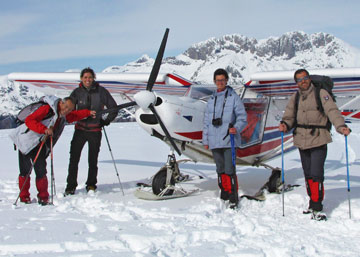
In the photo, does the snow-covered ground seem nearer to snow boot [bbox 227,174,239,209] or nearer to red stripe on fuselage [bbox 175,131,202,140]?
snow boot [bbox 227,174,239,209]

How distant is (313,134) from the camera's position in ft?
12.4

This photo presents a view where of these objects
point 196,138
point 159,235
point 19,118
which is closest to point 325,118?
point 196,138

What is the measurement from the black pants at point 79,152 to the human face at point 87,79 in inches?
26.5

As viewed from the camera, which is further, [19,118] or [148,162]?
[148,162]

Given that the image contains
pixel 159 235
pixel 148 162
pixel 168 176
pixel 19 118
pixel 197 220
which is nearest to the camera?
pixel 159 235

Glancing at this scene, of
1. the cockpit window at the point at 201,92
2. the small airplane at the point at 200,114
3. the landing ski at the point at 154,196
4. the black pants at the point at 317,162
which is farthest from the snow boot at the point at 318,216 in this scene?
the cockpit window at the point at 201,92

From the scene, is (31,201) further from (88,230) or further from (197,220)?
(197,220)

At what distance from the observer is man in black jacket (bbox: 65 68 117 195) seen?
493 cm

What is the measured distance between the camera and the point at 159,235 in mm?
3055

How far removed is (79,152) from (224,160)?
2.11 m

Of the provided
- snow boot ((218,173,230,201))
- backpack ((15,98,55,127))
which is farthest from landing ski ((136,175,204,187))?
backpack ((15,98,55,127))

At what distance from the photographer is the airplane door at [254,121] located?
5.36 metres

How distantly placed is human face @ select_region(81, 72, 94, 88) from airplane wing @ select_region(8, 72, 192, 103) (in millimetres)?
1489

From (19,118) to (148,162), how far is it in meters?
5.25
